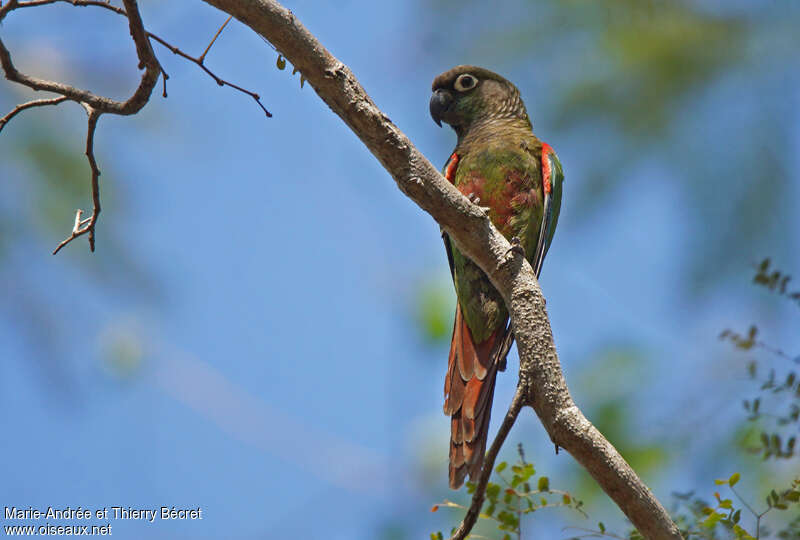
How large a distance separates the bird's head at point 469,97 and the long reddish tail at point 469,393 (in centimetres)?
155

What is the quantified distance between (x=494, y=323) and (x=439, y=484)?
130 inches

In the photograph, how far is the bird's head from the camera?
4.64 meters

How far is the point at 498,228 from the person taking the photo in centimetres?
373

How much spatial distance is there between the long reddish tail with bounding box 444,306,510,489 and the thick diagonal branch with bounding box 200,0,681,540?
67 cm

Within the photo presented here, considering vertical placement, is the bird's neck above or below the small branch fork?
above

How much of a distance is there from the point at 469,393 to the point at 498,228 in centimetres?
94

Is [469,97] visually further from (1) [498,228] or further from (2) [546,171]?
(1) [498,228]

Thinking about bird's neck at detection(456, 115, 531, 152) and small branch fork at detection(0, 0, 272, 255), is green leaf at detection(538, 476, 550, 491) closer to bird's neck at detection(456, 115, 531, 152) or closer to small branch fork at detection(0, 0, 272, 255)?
small branch fork at detection(0, 0, 272, 255)

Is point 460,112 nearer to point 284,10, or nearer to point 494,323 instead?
point 494,323

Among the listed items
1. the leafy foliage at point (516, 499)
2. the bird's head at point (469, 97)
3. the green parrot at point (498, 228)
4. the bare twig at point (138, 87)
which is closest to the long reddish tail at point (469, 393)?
the green parrot at point (498, 228)

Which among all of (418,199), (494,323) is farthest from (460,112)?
(418,199)

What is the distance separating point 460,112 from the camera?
15.4 ft

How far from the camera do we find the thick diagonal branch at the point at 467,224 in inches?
84.1

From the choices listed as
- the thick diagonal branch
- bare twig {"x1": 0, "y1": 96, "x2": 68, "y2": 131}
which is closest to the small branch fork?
bare twig {"x1": 0, "y1": 96, "x2": 68, "y2": 131}
